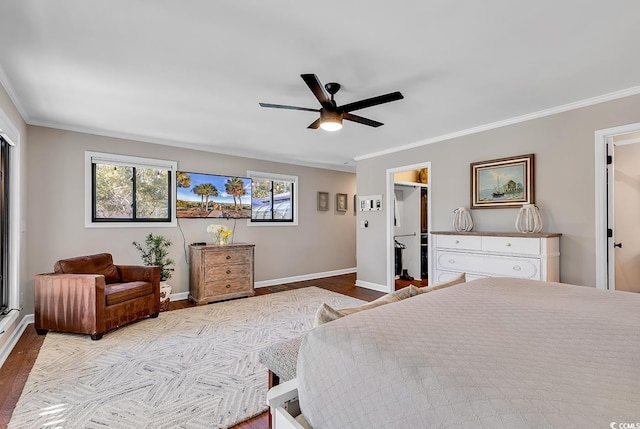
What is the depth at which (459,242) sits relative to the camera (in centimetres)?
377

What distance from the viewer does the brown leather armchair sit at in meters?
3.17

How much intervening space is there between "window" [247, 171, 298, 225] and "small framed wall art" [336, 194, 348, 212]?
44.7 inches

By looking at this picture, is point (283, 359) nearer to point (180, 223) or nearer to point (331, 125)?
point (331, 125)

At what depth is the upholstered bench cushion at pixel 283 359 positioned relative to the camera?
155 cm

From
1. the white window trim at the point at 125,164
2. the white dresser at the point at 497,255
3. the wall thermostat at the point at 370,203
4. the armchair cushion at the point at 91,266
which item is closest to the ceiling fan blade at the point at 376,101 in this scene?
the white dresser at the point at 497,255

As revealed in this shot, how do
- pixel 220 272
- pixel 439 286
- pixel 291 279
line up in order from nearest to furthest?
pixel 439 286, pixel 220 272, pixel 291 279

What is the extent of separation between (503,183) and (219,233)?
408 centimetres

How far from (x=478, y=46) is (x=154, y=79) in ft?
8.46

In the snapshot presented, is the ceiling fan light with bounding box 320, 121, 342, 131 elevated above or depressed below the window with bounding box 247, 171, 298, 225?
above

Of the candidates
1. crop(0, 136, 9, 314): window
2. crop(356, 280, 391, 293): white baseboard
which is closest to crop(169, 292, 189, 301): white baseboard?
crop(0, 136, 9, 314): window

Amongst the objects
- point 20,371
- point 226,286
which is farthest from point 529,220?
point 20,371

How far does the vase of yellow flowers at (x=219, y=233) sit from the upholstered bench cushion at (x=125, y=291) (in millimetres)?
1302

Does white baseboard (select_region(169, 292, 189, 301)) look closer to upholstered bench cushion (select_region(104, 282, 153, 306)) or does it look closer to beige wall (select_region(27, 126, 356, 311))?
beige wall (select_region(27, 126, 356, 311))

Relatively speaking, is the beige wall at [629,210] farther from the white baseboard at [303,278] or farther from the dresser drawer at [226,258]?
the dresser drawer at [226,258]
